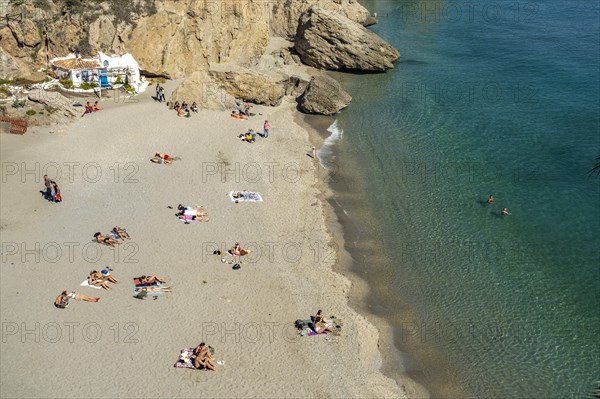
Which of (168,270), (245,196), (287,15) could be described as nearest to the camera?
(168,270)

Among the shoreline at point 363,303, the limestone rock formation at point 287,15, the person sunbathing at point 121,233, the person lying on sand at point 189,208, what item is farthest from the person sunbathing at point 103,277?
the limestone rock formation at point 287,15

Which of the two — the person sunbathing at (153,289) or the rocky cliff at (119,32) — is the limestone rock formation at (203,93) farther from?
the person sunbathing at (153,289)

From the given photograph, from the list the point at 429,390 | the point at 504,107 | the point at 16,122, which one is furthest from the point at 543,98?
the point at 16,122

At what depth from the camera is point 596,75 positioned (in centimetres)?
5253

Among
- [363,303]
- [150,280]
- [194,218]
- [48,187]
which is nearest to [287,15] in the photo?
[194,218]

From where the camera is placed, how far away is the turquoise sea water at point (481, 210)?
79.4 ft

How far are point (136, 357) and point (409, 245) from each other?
15502 mm

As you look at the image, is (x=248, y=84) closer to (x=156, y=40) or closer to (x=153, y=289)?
(x=156, y=40)

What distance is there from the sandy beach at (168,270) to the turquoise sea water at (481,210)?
2535 millimetres

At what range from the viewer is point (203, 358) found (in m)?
20.9

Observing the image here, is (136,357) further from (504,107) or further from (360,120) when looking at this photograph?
(504,107)

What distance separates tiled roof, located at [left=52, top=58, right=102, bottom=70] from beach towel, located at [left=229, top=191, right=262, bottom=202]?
1732 centimetres

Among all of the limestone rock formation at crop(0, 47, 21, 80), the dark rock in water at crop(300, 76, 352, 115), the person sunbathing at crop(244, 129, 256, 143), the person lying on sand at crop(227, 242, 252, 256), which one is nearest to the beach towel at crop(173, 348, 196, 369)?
the person lying on sand at crop(227, 242, 252, 256)

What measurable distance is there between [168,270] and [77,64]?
2306cm
